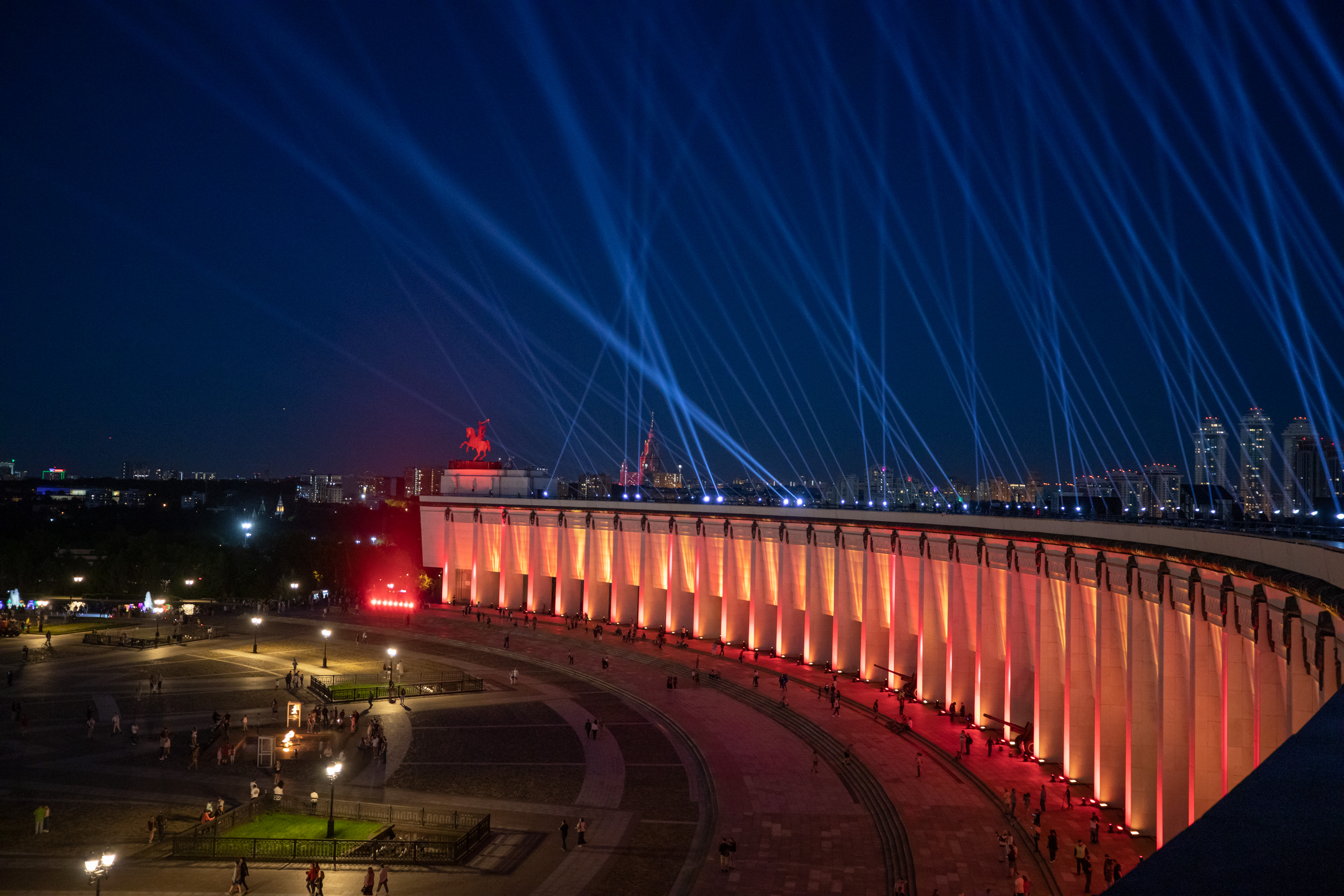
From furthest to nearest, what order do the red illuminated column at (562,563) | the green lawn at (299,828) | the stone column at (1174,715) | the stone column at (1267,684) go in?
the red illuminated column at (562,563) < the green lawn at (299,828) < the stone column at (1174,715) < the stone column at (1267,684)

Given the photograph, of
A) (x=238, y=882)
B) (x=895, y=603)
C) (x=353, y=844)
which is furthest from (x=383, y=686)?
(x=895, y=603)

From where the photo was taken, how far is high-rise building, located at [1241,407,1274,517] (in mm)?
40125

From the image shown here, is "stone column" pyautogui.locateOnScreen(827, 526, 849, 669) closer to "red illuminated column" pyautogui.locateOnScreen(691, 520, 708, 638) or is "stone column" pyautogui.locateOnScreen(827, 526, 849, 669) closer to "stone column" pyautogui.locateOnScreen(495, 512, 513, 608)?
"red illuminated column" pyautogui.locateOnScreen(691, 520, 708, 638)

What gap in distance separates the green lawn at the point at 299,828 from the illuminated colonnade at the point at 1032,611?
59.0ft

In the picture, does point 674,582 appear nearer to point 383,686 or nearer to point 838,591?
Result: point 838,591

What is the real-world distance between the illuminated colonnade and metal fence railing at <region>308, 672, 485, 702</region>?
1483cm

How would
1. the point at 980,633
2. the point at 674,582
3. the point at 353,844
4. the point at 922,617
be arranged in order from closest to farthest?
the point at 353,844 → the point at 980,633 → the point at 922,617 → the point at 674,582

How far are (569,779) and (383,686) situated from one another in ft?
43.2

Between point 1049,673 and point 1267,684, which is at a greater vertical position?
point 1267,684

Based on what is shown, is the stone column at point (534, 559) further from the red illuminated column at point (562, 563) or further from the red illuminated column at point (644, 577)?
the red illuminated column at point (644, 577)

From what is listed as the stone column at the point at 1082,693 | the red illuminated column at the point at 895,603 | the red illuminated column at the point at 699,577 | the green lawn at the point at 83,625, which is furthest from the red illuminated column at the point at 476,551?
the stone column at the point at 1082,693

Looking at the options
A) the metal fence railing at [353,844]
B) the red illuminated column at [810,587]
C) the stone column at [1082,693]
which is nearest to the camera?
the metal fence railing at [353,844]

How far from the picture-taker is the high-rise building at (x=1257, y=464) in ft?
132

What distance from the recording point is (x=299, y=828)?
22.2m
